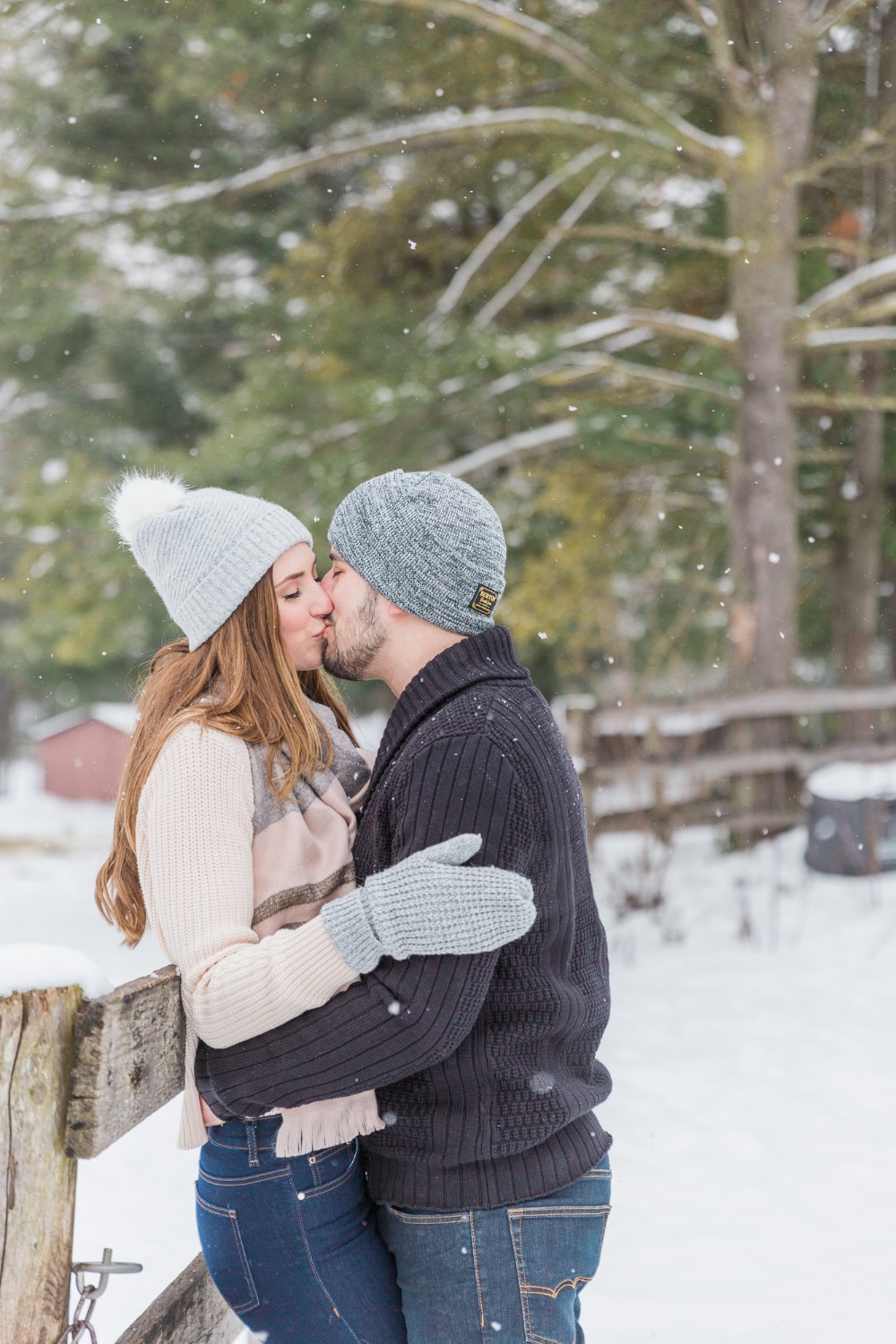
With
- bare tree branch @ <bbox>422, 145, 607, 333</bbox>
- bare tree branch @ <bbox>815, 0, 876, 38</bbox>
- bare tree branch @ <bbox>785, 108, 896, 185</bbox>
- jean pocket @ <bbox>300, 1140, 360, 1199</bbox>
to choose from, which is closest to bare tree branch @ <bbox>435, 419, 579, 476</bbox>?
bare tree branch @ <bbox>422, 145, 607, 333</bbox>

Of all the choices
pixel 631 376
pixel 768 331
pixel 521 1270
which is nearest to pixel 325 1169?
pixel 521 1270

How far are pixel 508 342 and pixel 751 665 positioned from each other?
3045 mm

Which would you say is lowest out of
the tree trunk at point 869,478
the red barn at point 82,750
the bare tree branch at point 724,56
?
the red barn at point 82,750

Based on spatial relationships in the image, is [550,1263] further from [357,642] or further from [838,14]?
[838,14]

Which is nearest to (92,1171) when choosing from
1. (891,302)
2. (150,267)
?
(891,302)

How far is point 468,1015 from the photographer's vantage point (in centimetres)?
155

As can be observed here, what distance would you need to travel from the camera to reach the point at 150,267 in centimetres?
1277

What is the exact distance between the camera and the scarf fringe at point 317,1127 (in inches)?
65.4

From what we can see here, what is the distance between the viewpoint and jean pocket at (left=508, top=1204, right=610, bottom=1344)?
1650 millimetres

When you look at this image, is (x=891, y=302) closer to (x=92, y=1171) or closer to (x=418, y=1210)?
(x=92, y=1171)

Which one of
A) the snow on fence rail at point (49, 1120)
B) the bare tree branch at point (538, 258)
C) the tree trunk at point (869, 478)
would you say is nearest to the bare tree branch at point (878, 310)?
the tree trunk at point (869, 478)

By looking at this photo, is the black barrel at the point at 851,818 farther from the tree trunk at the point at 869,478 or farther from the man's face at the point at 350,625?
the man's face at the point at 350,625

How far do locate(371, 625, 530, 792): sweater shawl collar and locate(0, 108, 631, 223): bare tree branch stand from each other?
7340 mm

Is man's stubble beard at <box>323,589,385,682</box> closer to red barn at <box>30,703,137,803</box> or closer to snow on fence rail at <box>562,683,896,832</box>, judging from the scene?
snow on fence rail at <box>562,683,896,832</box>
